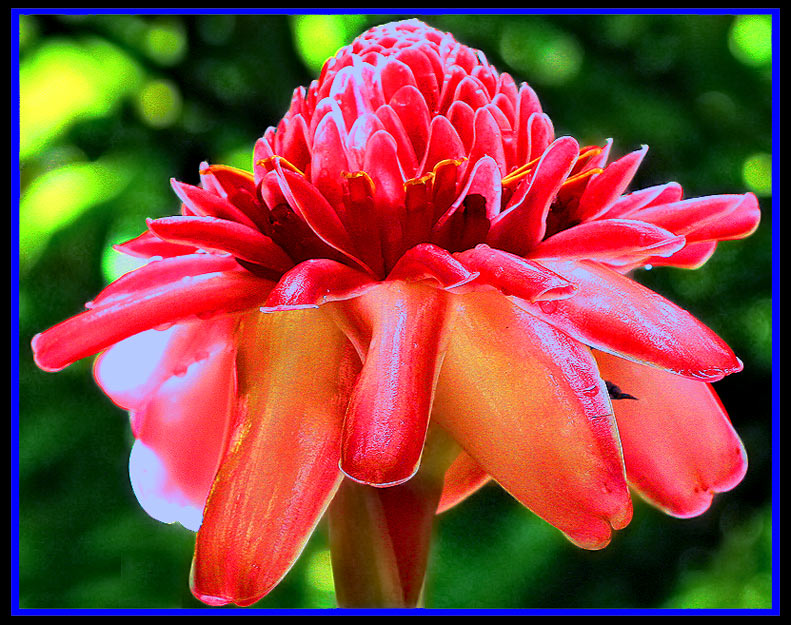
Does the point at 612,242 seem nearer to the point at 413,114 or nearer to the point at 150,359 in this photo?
the point at 413,114

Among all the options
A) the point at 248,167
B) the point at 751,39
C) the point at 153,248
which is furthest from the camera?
the point at 248,167

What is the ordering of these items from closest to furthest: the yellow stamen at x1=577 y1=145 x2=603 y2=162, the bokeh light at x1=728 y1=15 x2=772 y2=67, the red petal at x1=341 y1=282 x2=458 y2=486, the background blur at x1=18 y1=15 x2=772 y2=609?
the red petal at x1=341 y1=282 x2=458 y2=486 → the yellow stamen at x1=577 y1=145 x2=603 y2=162 → the bokeh light at x1=728 y1=15 x2=772 y2=67 → the background blur at x1=18 y1=15 x2=772 y2=609

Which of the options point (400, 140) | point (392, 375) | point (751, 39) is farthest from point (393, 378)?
point (751, 39)

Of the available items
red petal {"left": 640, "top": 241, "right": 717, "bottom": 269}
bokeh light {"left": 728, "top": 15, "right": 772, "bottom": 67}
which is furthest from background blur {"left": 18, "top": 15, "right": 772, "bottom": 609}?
red petal {"left": 640, "top": 241, "right": 717, "bottom": 269}

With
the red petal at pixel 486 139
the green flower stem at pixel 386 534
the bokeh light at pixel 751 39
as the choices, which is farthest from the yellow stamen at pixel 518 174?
the bokeh light at pixel 751 39

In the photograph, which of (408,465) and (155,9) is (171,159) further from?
(408,465)

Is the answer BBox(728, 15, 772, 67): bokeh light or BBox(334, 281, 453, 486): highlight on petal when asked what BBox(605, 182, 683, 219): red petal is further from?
BBox(728, 15, 772, 67): bokeh light

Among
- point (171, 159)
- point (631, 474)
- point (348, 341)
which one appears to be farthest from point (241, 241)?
point (171, 159)
